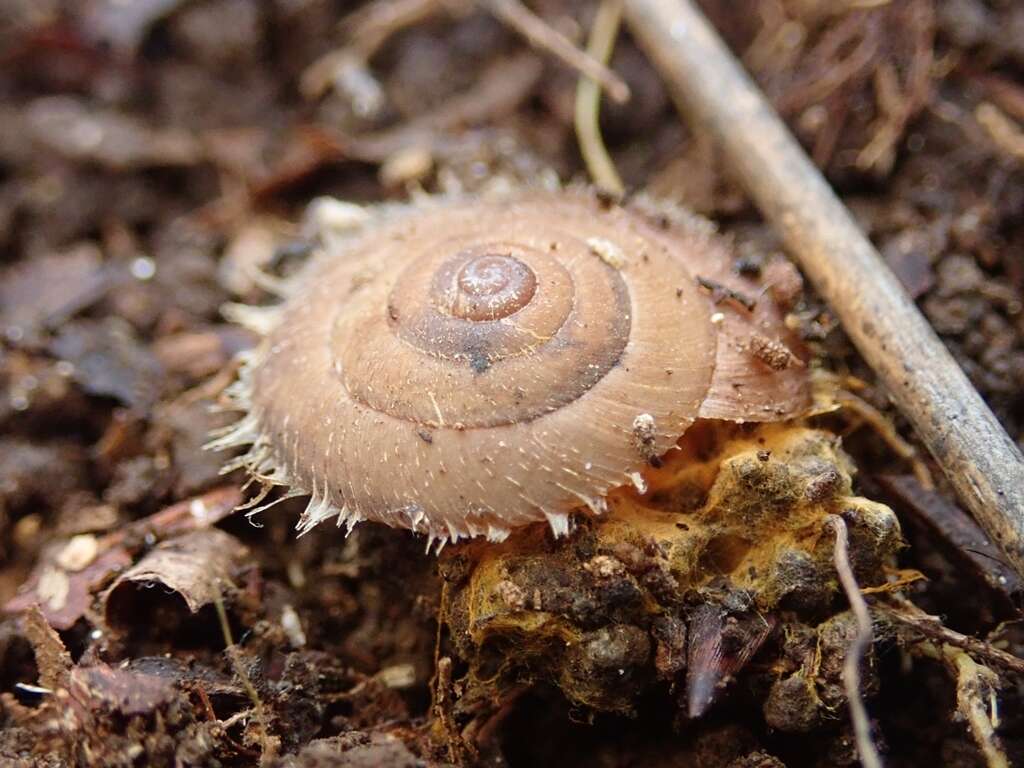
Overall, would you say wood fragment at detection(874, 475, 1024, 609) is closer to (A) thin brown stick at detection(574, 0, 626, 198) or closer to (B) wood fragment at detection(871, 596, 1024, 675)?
(B) wood fragment at detection(871, 596, 1024, 675)

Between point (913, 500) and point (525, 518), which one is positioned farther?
point (913, 500)

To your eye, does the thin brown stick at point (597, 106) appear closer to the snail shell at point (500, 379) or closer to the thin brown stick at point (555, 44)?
the thin brown stick at point (555, 44)

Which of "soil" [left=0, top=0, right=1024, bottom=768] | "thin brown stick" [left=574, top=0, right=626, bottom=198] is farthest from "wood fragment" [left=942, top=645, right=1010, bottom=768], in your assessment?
"thin brown stick" [left=574, top=0, right=626, bottom=198]

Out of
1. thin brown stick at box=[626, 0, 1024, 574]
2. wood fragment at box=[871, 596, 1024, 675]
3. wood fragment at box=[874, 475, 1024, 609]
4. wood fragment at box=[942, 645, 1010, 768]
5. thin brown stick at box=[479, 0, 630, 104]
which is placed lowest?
wood fragment at box=[942, 645, 1010, 768]

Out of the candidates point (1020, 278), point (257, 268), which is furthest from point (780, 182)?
point (257, 268)

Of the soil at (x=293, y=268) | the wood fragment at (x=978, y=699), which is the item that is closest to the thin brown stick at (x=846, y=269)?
the soil at (x=293, y=268)

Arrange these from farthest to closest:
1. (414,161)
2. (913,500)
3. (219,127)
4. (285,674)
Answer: (219,127), (414,161), (913,500), (285,674)

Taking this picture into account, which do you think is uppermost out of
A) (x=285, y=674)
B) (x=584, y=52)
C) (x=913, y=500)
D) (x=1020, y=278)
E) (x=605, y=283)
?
(x=584, y=52)

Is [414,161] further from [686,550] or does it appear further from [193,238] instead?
[686,550]
